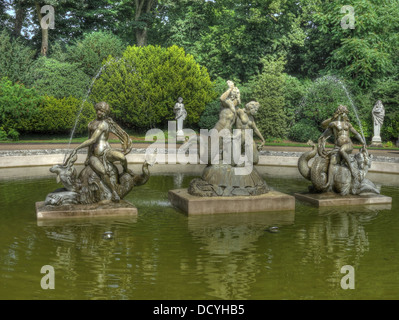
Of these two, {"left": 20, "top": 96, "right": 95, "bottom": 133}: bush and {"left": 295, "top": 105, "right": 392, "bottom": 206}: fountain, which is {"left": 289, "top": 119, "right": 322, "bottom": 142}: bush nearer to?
{"left": 20, "top": 96, "right": 95, "bottom": 133}: bush

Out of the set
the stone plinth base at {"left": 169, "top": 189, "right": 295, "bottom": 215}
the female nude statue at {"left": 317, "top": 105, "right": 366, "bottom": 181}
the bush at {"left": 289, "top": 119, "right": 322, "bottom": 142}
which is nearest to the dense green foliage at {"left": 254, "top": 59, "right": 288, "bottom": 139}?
the bush at {"left": 289, "top": 119, "right": 322, "bottom": 142}

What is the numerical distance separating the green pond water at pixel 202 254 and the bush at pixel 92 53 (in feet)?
79.9

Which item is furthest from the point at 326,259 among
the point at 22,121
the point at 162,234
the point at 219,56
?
the point at 219,56

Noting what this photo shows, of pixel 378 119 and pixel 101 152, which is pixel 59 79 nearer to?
pixel 378 119

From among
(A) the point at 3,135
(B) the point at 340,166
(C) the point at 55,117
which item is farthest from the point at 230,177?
(C) the point at 55,117

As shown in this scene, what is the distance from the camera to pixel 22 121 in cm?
2694

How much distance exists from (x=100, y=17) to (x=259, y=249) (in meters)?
38.5

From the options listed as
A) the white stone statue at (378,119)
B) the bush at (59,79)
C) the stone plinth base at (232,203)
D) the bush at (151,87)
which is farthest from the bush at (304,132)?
the stone plinth base at (232,203)

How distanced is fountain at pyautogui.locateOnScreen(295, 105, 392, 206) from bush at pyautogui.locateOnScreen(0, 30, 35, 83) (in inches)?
1001

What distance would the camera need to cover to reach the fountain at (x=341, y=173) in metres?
12.1

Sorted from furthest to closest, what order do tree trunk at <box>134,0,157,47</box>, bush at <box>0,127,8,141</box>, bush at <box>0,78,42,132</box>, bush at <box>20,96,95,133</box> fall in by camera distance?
tree trunk at <box>134,0,157,47</box>
bush at <box>20,96,95,133</box>
bush at <box>0,78,42,132</box>
bush at <box>0,127,8,141</box>

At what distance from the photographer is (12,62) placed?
32.1 metres

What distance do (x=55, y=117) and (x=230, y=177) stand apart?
19.8m

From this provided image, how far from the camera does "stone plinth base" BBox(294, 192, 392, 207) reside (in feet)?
38.4
